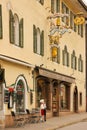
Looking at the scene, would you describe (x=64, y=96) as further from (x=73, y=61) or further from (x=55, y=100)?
(x=73, y=61)

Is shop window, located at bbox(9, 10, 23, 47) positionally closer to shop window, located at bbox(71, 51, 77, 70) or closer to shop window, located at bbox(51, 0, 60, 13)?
shop window, located at bbox(51, 0, 60, 13)

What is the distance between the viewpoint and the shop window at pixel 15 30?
99.7ft

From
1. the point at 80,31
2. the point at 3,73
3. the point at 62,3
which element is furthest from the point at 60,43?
the point at 3,73

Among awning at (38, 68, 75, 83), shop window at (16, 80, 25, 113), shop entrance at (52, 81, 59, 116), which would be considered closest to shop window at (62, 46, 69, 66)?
awning at (38, 68, 75, 83)

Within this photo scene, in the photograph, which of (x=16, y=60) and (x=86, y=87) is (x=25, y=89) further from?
(x=86, y=87)

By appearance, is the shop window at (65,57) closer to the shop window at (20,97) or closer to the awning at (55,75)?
the awning at (55,75)

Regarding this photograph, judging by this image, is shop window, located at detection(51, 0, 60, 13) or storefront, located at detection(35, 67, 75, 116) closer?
storefront, located at detection(35, 67, 75, 116)

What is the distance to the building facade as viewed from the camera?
29.7m

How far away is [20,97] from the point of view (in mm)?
32656

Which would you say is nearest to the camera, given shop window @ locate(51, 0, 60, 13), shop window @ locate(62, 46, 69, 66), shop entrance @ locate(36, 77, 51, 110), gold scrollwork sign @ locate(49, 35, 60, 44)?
shop entrance @ locate(36, 77, 51, 110)

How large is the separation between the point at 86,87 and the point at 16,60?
2724 cm

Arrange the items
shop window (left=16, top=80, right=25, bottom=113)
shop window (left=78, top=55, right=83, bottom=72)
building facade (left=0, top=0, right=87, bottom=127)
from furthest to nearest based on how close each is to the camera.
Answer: shop window (left=78, top=55, right=83, bottom=72) < shop window (left=16, top=80, right=25, bottom=113) < building facade (left=0, top=0, right=87, bottom=127)

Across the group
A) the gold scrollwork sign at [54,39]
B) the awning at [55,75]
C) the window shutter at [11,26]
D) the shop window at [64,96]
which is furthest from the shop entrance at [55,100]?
the window shutter at [11,26]

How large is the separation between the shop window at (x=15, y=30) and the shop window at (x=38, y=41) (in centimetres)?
331
